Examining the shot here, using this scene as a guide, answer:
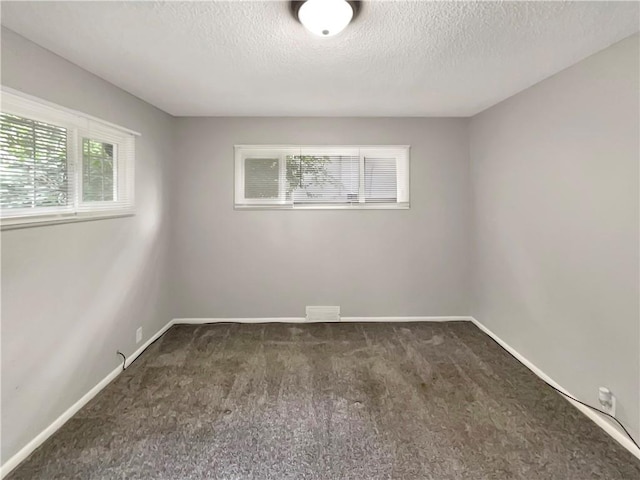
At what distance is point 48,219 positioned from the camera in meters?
2.07

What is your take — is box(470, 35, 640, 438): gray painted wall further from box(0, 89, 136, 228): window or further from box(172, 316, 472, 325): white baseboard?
box(0, 89, 136, 228): window

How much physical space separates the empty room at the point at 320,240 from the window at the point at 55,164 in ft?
0.05

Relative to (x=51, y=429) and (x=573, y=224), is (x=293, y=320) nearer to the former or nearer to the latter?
(x=51, y=429)

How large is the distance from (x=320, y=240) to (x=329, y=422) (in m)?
2.08

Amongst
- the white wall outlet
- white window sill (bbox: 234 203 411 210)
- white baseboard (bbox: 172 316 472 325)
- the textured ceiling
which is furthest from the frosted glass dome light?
white baseboard (bbox: 172 316 472 325)

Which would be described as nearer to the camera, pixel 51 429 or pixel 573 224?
pixel 51 429

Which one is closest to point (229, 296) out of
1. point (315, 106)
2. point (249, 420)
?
point (249, 420)

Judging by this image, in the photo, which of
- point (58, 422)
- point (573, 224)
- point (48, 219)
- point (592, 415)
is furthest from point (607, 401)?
point (48, 219)

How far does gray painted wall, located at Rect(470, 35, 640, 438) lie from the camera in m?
1.98

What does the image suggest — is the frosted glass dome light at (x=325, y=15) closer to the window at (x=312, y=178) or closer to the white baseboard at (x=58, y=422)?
the window at (x=312, y=178)

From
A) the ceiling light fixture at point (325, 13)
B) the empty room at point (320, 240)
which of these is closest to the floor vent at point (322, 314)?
the empty room at point (320, 240)

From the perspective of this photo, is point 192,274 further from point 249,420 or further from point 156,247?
point 249,420

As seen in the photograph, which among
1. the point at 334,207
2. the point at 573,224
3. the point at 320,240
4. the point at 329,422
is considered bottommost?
the point at 329,422

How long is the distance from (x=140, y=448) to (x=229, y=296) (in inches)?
81.7
